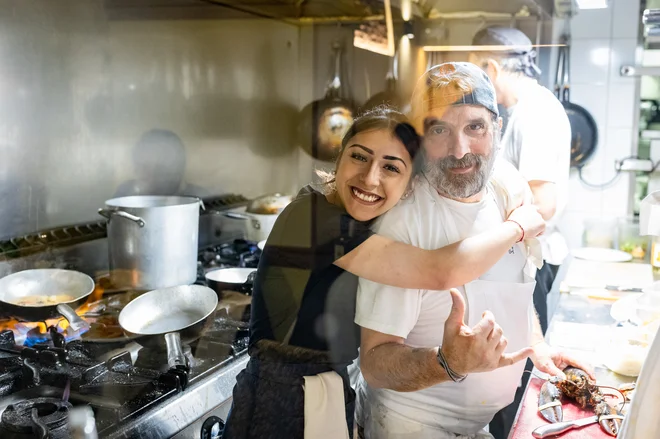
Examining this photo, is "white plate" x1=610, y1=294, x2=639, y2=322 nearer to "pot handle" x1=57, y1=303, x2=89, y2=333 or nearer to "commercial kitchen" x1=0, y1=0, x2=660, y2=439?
"commercial kitchen" x1=0, y1=0, x2=660, y2=439

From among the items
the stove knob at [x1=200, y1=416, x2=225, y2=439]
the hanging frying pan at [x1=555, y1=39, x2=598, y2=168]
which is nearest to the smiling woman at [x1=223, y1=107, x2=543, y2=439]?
the stove knob at [x1=200, y1=416, x2=225, y2=439]

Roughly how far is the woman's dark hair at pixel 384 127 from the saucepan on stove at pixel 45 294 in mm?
721

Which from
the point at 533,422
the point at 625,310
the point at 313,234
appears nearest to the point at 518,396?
the point at 533,422

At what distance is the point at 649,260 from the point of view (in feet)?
4.11

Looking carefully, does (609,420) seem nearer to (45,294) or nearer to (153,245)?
(153,245)

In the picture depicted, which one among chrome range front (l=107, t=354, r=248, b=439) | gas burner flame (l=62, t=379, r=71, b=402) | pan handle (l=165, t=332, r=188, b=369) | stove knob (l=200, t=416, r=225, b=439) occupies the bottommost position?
stove knob (l=200, t=416, r=225, b=439)

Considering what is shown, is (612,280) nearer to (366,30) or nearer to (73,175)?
(366,30)

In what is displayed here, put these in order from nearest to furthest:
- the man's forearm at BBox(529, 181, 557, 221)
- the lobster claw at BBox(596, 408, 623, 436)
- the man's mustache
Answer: the man's mustache
the man's forearm at BBox(529, 181, 557, 221)
the lobster claw at BBox(596, 408, 623, 436)

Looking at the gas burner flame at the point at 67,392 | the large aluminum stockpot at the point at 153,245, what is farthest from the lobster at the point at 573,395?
the gas burner flame at the point at 67,392

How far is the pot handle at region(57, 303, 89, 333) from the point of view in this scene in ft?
4.13

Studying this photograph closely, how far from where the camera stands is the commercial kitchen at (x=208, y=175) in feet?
3.19

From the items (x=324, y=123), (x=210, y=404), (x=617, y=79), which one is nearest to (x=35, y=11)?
(x=324, y=123)

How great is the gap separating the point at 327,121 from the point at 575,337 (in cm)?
80

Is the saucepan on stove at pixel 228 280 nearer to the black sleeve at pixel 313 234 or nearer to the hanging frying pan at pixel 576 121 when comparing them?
the black sleeve at pixel 313 234
